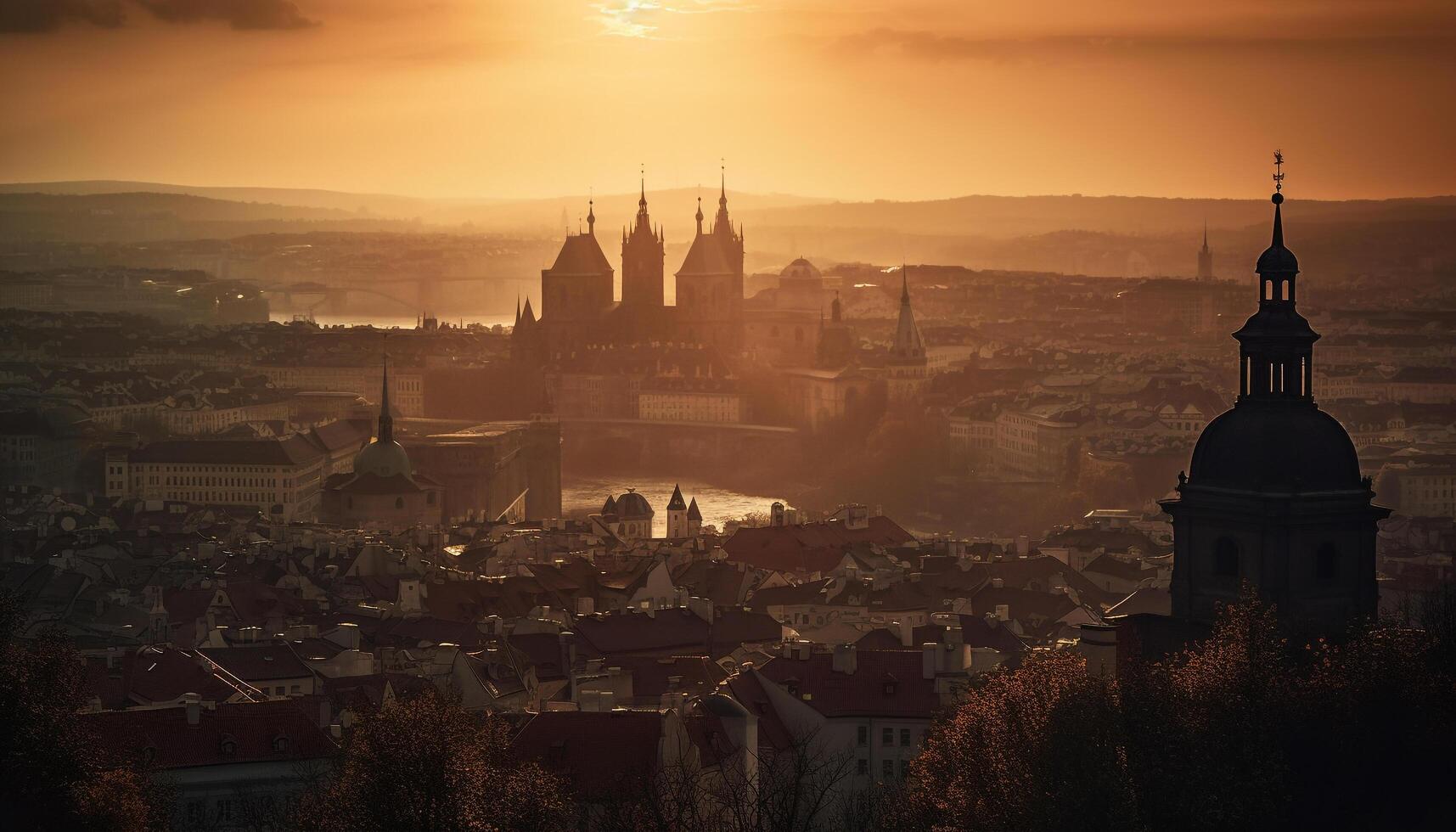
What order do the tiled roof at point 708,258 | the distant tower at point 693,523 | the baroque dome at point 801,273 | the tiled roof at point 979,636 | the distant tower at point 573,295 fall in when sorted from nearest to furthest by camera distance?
the tiled roof at point 979,636
the distant tower at point 693,523
the distant tower at point 573,295
the tiled roof at point 708,258
the baroque dome at point 801,273

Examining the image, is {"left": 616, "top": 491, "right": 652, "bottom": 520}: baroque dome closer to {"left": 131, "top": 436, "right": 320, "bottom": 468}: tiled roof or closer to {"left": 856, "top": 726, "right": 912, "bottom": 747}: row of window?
{"left": 131, "top": 436, "right": 320, "bottom": 468}: tiled roof

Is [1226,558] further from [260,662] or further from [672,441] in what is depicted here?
[672,441]

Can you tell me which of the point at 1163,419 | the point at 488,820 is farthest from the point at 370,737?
the point at 1163,419

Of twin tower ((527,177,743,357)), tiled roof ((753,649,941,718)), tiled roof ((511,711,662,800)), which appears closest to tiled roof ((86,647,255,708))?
tiled roof ((511,711,662,800))

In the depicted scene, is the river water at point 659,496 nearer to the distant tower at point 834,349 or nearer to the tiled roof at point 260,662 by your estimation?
the distant tower at point 834,349

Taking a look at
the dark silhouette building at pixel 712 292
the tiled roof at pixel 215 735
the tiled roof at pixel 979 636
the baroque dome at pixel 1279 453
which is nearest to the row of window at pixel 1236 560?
the baroque dome at pixel 1279 453

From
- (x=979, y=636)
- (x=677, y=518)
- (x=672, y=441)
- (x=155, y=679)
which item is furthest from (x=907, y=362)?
(x=155, y=679)
